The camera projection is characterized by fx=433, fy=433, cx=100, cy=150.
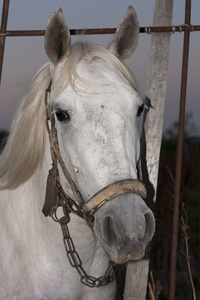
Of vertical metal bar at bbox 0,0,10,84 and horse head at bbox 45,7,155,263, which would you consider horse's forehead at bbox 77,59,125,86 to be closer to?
horse head at bbox 45,7,155,263

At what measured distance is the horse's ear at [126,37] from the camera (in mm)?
2721

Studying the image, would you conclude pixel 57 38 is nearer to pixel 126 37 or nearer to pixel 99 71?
pixel 99 71

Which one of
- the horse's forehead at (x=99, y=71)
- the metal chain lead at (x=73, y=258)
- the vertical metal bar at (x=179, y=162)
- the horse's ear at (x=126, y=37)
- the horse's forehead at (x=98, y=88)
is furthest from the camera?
the vertical metal bar at (x=179, y=162)

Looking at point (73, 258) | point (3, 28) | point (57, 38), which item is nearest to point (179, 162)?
point (73, 258)

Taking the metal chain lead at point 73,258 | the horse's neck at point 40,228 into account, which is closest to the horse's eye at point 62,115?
the horse's neck at point 40,228

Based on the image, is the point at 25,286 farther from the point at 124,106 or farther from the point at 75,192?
the point at 124,106

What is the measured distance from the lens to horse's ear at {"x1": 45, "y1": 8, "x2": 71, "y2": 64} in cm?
247

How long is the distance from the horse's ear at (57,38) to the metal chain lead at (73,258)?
0.91 m

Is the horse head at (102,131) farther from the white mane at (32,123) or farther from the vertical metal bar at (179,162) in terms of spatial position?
the vertical metal bar at (179,162)

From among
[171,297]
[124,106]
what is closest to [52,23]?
[124,106]

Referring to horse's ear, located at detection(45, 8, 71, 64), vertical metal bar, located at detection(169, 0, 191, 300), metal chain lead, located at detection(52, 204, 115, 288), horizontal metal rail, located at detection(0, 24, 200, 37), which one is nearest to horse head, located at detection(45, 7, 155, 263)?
horse's ear, located at detection(45, 8, 71, 64)

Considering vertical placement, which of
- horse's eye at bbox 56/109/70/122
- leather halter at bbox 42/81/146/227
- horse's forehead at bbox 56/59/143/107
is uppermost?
horse's forehead at bbox 56/59/143/107

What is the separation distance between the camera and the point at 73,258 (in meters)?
2.63

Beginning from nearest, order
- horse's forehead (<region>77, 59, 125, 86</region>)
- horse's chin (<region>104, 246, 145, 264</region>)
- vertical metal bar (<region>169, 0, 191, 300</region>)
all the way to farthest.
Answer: horse's chin (<region>104, 246, 145, 264</region>) → horse's forehead (<region>77, 59, 125, 86</region>) → vertical metal bar (<region>169, 0, 191, 300</region>)
